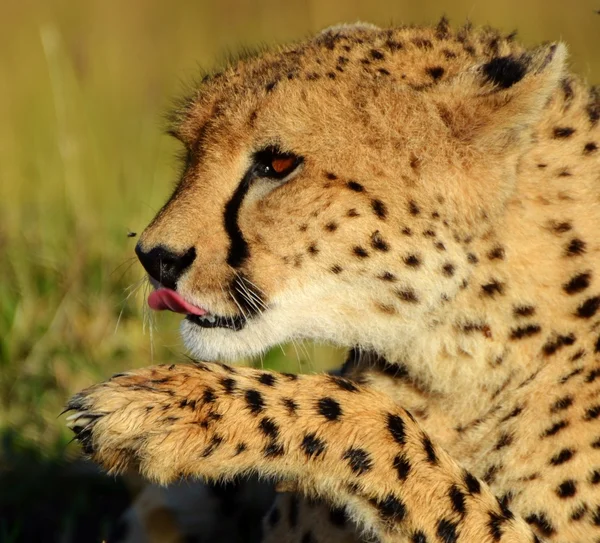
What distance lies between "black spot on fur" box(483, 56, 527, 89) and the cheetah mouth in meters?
0.65

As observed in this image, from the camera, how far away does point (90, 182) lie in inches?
192

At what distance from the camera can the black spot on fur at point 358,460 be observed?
79.6 inches

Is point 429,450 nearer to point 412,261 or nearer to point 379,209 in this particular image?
point 412,261

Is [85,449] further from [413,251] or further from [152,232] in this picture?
[413,251]

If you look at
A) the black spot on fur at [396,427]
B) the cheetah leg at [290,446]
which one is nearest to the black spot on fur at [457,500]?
the cheetah leg at [290,446]

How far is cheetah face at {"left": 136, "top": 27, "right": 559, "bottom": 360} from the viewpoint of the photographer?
2.15m

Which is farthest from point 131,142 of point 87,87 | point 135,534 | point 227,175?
point 227,175

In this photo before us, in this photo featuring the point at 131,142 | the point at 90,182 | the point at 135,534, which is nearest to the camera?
the point at 135,534

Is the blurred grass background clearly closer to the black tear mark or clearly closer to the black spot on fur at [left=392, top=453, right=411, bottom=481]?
the black tear mark

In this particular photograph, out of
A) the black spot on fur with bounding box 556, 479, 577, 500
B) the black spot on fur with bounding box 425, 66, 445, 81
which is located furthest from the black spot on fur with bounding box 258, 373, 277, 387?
the black spot on fur with bounding box 425, 66, 445, 81

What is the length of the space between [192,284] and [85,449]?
1.17ft

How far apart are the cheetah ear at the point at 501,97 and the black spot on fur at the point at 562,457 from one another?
1.84 feet

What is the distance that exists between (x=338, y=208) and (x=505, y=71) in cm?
40

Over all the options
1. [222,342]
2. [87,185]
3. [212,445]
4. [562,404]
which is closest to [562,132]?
[562,404]
